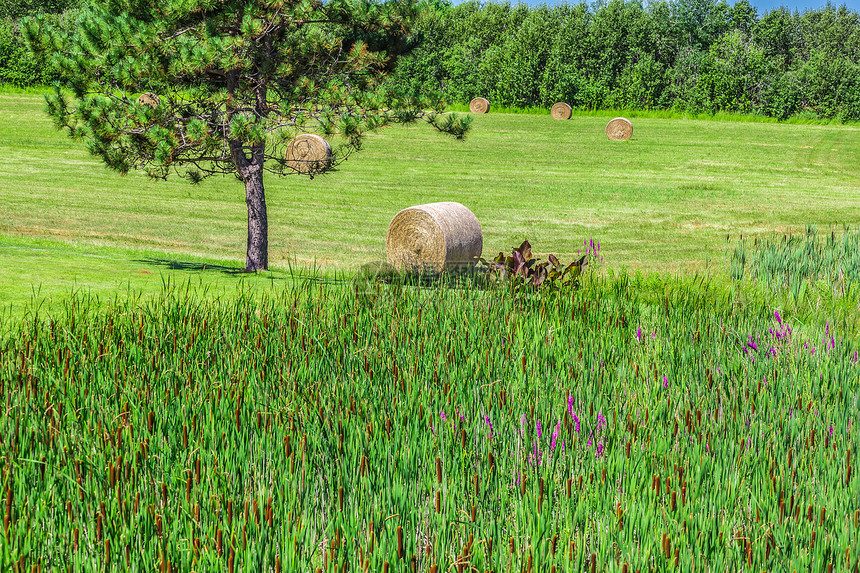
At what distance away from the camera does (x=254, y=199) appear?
511 inches

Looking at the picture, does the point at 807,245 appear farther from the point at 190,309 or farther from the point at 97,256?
the point at 97,256

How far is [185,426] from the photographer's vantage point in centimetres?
416

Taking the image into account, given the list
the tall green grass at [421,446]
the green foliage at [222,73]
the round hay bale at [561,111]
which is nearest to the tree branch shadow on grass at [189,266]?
the green foliage at [222,73]

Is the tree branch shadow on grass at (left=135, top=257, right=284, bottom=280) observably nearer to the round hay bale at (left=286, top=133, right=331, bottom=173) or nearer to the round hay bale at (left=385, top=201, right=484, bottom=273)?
the round hay bale at (left=385, top=201, right=484, bottom=273)

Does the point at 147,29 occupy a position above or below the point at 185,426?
above

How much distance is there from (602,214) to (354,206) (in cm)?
698

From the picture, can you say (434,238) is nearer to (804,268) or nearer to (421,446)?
(804,268)

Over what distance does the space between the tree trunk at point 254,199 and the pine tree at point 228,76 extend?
0.06 feet

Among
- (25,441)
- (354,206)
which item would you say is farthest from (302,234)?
(25,441)

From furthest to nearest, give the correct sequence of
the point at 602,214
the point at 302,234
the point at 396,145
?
the point at 396,145, the point at 602,214, the point at 302,234

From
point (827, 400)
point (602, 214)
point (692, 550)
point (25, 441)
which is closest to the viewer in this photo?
point (692, 550)

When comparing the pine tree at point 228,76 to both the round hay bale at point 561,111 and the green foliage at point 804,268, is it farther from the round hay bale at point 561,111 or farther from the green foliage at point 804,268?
the round hay bale at point 561,111

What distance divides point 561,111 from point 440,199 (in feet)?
82.6

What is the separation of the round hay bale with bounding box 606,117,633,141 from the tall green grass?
33496 mm
